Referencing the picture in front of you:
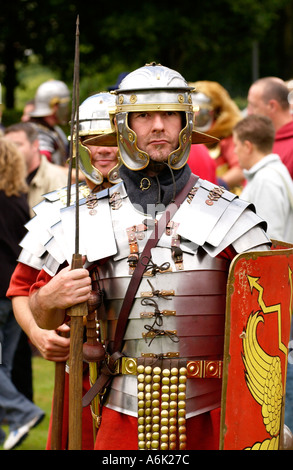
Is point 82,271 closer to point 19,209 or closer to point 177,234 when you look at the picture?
point 177,234

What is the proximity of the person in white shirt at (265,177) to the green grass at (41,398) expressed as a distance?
2.17m

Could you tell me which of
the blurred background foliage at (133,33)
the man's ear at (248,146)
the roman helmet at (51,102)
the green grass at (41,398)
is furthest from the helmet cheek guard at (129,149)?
the blurred background foliage at (133,33)

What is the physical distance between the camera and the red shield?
11.4 ft

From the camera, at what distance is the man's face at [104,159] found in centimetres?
482

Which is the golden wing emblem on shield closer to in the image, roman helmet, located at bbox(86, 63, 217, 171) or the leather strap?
the leather strap

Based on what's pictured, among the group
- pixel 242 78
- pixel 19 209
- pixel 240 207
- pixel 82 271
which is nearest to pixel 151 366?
pixel 82 271

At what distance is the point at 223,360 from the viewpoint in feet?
11.5

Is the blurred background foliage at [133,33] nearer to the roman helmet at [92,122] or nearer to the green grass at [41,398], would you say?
the green grass at [41,398]

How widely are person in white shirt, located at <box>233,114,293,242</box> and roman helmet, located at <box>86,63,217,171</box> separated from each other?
2103mm

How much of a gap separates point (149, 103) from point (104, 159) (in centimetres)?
112

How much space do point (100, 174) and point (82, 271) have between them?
4.31 ft

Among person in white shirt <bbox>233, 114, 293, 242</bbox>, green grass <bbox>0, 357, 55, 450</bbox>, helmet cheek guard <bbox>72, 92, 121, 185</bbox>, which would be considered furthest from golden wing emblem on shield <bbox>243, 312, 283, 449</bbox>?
green grass <bbox>0, 357, 55, 450</bbox>

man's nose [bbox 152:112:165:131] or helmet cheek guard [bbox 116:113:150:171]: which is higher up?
man's nose [bbox 152:112:165:131]

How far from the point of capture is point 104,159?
482 cm
